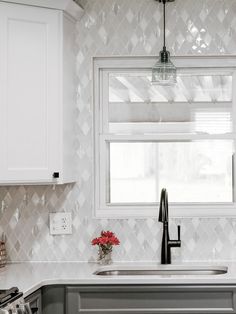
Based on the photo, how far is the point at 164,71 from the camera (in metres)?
3.78

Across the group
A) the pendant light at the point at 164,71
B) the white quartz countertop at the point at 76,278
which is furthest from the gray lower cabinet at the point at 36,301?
the pendant light at the point at 164,71

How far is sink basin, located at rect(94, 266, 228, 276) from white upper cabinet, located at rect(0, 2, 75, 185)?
1.98 feet

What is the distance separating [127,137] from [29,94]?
0.76 metres

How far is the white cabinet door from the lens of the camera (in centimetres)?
351

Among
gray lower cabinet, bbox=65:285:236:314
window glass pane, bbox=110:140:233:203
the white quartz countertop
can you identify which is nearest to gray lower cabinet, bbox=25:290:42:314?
the white quartz countertop

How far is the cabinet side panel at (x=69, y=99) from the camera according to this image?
12.0 feet

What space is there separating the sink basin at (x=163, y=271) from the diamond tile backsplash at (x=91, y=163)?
0.56ft

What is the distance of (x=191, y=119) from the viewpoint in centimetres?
403

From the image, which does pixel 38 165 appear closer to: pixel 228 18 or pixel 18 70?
pixel 18 70

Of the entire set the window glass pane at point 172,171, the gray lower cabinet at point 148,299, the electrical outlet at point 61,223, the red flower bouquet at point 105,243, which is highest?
the window glass pane at point 172,171

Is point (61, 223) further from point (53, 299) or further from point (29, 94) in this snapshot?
point (29, 94)

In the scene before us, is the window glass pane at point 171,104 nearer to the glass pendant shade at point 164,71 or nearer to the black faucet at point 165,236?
the glass pendant shade at point 164,71

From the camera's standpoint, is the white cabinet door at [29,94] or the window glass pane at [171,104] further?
the window glass pane at [171,104]

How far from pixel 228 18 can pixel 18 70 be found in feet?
4.31
